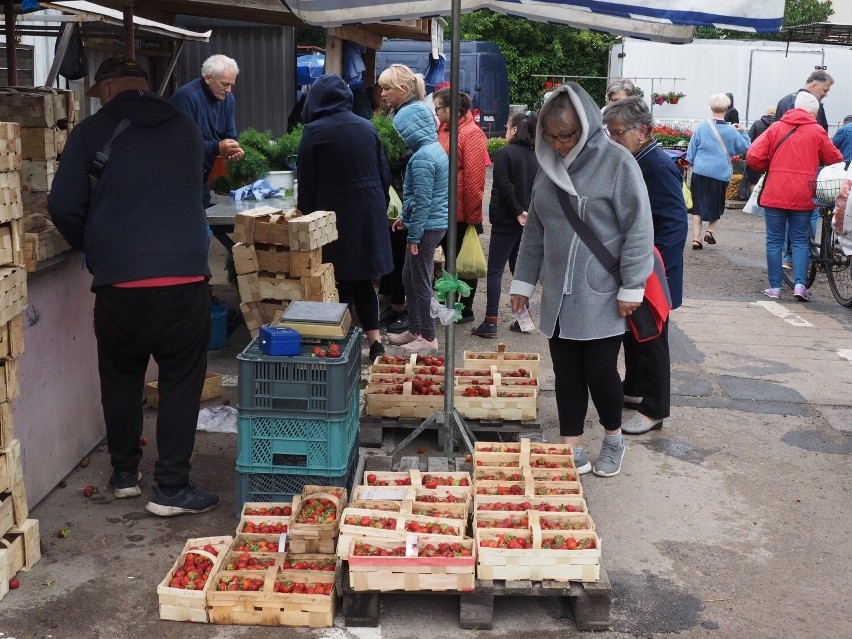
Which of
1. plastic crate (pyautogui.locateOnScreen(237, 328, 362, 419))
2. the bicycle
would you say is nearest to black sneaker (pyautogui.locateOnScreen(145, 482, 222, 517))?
plastic crate (pyautogui.locateOnScreen(237, 328, 362, 419))

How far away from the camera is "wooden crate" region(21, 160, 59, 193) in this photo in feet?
17.7

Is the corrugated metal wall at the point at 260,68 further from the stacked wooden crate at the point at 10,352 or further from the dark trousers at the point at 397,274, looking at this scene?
the stacked wooden crate at the point at 10,352

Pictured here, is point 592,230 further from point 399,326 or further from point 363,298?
point 399,326

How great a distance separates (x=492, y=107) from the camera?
86.5 ft

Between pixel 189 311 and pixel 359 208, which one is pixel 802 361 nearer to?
pixel 359 208

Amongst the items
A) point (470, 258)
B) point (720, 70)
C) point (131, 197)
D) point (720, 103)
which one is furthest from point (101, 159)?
point (720, 70)

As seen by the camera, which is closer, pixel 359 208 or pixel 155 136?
pixel 155 136

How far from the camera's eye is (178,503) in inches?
187

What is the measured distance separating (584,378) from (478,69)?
70.1 ft

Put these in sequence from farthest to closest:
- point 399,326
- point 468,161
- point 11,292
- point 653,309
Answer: point 399,326
point 468,161
point 653,309
point 11,292

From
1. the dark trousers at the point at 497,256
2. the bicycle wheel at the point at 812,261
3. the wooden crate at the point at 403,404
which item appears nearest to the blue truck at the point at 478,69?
the bicycle wheel at the point at 812,261

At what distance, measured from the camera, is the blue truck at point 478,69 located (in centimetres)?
2459

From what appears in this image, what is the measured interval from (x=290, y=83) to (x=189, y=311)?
1151 cm

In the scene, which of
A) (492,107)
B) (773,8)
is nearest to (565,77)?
(492,107)
